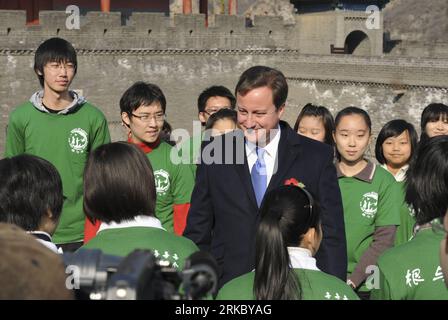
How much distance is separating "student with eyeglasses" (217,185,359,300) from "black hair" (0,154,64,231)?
81cm

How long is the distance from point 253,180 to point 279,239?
117cm

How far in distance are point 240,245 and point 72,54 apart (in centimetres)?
216

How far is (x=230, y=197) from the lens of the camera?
13.5 feet

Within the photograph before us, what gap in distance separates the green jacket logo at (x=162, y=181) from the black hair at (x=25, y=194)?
195 cm

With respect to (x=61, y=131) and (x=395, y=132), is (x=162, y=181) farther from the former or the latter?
(x=395, y=132)

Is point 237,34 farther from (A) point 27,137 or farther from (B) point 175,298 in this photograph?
(B) point 175,298

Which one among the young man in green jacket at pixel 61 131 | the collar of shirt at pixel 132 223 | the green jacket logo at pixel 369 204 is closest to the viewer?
the collar of shirt at pixel 132 223

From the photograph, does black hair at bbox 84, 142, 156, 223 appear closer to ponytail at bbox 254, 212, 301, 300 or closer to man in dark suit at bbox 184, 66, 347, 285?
ponytail at bbox 254, 212, 301, 300

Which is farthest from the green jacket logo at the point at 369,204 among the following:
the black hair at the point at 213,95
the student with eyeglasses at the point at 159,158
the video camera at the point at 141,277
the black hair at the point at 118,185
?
the video camera at the point at 141,277

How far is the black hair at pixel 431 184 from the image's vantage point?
3615 millimetres

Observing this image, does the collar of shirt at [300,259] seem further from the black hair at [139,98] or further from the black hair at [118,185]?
the black hair at [139,98]

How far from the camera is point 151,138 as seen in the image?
5273 millimetres
